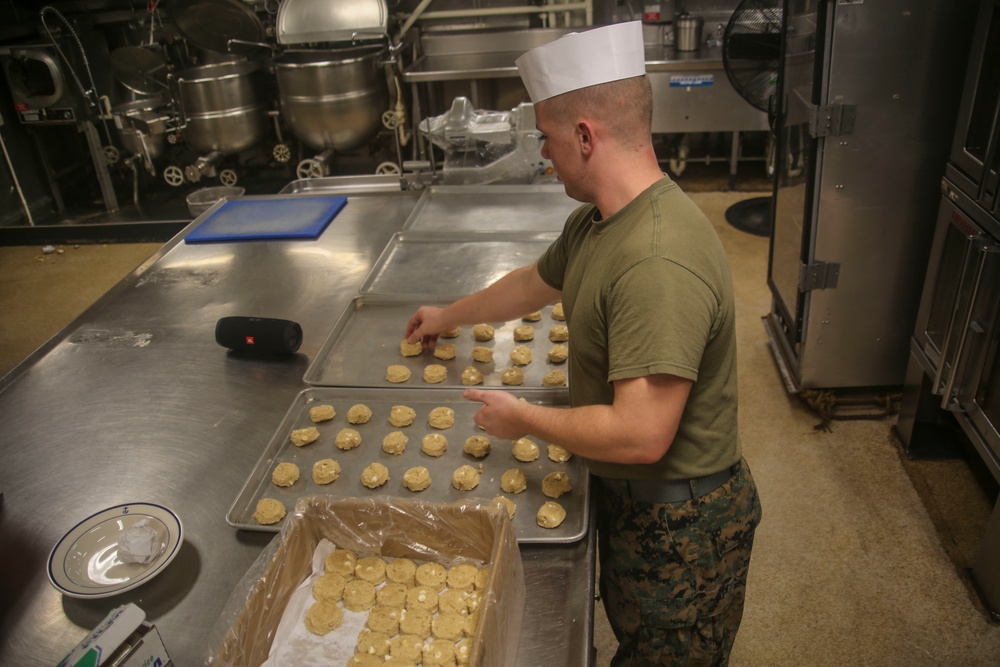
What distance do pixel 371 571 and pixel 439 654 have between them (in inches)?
8.3

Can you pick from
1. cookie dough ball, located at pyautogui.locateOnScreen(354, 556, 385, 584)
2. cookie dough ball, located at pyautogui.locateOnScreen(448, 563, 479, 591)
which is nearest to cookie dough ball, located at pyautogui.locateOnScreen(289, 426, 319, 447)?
cookie dough ball, located at pyautogui.locateOnScreen(354, 556, 385, 584)

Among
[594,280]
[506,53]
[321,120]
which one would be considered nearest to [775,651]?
[594,280]

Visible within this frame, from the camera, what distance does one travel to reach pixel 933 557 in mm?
2426

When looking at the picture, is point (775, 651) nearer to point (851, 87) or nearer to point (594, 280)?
point (594, 280)

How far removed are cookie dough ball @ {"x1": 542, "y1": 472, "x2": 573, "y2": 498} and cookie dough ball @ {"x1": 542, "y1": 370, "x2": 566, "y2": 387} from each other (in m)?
0.34

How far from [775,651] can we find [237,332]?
1815 millimetres

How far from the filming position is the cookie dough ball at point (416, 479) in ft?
4.89

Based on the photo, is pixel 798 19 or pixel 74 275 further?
pixel 74 275

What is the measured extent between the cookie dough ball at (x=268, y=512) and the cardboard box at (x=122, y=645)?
0.34 m

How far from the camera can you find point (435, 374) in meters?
1.84

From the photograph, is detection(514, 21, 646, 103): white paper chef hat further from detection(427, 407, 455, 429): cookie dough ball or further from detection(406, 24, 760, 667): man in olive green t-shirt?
detection(427, 407, 455, 429): cookie dough ball

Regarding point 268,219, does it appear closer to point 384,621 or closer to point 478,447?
point 478,447

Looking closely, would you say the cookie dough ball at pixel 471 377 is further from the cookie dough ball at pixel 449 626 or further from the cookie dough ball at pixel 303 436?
the cookie dough ball at pixel 449 626

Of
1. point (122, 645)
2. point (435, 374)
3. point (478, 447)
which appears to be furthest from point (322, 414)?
point (122, 645)
